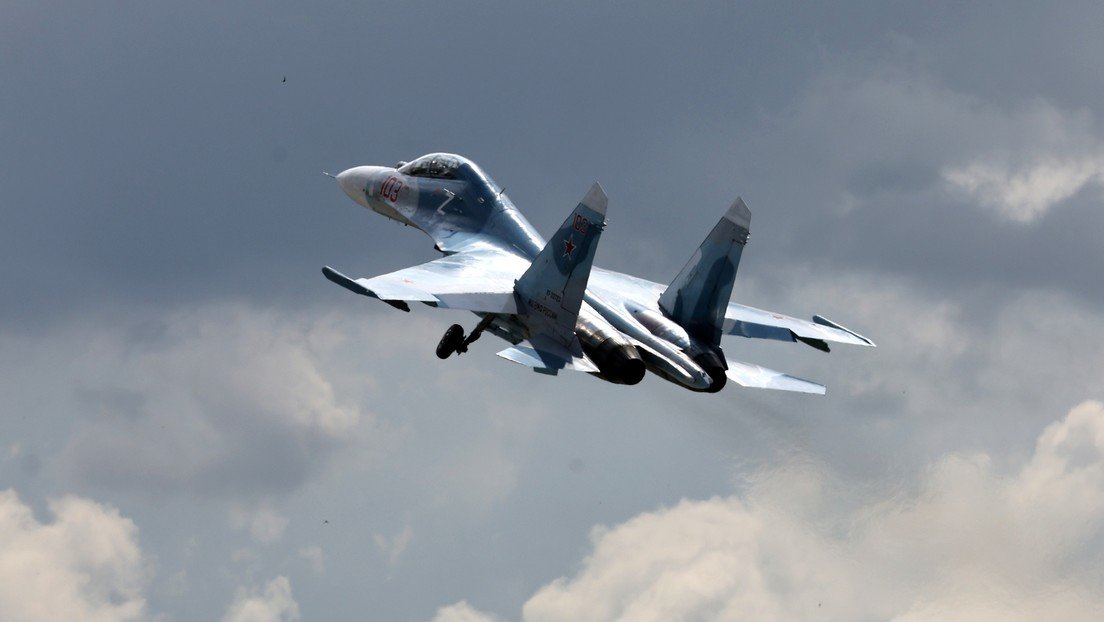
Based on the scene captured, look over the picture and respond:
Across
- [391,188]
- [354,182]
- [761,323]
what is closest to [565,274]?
[761,323]

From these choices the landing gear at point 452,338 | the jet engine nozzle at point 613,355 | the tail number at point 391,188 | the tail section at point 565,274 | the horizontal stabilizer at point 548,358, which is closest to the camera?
the horizontal stabilizer at point 548,358

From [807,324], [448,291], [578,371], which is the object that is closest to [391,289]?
[448,291]

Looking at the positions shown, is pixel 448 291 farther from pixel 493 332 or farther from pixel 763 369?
pixel 763 369

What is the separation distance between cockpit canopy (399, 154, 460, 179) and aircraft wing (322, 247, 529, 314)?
5631mm

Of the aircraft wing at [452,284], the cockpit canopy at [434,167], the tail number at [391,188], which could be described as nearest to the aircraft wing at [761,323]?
the aircraft wing at [452,284]

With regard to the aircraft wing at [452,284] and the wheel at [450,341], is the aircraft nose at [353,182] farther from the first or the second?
the wheel at [450,341]

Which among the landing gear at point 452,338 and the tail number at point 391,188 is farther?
the tail number at point 391,188

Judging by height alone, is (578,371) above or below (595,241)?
below

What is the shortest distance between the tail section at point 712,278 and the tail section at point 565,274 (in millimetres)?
3614

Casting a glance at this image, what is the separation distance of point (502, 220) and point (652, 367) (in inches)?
364

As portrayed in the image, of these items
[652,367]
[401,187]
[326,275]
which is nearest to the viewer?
[326,275]

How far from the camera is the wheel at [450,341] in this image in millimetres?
41469

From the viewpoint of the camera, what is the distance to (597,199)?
38.3m

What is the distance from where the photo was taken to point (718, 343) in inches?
Answer: 1613
